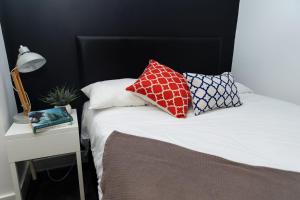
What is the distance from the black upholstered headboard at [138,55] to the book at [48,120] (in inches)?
21.4

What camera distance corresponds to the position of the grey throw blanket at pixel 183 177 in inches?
27.1

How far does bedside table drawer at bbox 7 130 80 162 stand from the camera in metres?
1.31

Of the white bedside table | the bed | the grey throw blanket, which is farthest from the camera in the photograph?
the white bedside table

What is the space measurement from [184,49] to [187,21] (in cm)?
32

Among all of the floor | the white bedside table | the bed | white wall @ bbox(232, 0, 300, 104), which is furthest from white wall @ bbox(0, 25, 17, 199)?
white wall @ bbox(232, 0, 300, 104)

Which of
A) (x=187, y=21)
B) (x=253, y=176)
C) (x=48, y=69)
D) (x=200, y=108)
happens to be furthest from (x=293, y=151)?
(x=48, y=69)

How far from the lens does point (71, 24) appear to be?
72.7 inches

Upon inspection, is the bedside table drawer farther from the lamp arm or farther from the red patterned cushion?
the red patterned cushion

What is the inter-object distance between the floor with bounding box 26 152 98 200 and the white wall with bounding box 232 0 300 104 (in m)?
2.11

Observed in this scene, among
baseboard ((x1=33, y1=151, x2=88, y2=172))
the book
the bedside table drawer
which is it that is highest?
the book

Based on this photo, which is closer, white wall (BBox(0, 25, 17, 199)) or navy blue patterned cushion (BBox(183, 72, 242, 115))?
white wall (BBox(0, 25, 17, 199))

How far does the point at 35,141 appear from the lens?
1343mm

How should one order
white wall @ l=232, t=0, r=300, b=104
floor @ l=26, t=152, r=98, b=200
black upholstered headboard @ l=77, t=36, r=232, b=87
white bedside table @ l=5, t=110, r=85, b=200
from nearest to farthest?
1. white bedside table @ l=5, t=110, r=85, b=200
2. floor @ l=26, t=152, r=98, b=200
3. black upholstered headboard @ l=77, t=36, r=232, b=87
4. white wall @ l=232, t=0, r=300, b=104

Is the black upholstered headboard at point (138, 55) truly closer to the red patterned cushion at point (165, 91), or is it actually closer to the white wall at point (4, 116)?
the red patterned cushion at point (165, 91)
